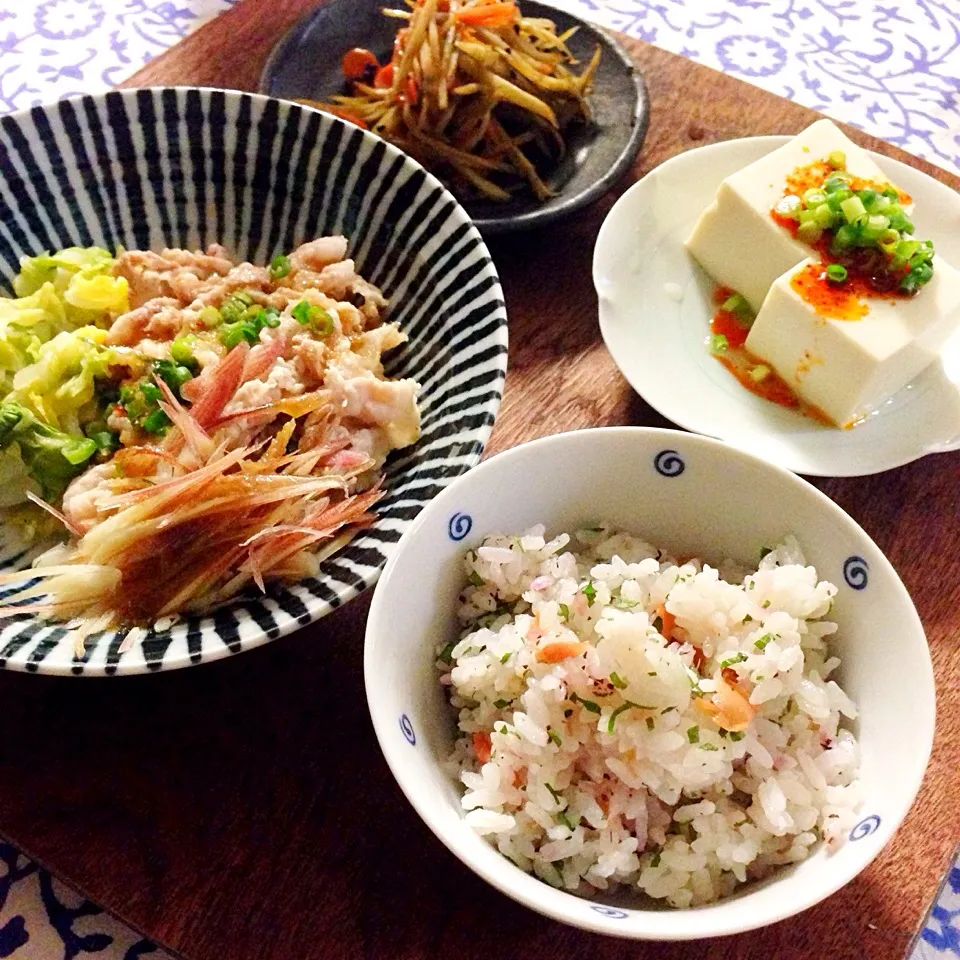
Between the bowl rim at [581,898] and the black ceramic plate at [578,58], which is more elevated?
the black ceramic plate at [578,58]

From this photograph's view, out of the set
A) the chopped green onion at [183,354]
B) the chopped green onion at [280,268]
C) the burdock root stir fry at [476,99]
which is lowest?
the chopped green onion at [183,354]

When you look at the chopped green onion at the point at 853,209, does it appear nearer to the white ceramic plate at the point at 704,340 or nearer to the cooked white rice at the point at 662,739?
the white ceramic plate at the point at 704,340

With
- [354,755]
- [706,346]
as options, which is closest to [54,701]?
[354,755]

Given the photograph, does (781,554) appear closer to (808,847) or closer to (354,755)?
(808,847)

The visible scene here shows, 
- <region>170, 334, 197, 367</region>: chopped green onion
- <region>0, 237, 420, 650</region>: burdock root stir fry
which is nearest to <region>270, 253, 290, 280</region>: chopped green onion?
<region>0, 237, 420, 650</region>: burdock root stir fry

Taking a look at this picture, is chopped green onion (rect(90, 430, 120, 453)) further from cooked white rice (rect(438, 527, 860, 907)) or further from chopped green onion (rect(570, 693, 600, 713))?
chopped green onion (rect(570, 693, 600, 713))

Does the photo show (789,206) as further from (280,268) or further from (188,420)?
(188,420)

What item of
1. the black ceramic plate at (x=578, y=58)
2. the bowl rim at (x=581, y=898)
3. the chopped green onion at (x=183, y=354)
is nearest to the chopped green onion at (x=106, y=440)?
the chopped green onion at (x=183, y=354)

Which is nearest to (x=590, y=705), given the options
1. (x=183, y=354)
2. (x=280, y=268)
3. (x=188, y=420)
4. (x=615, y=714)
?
(x=615, y=714)
